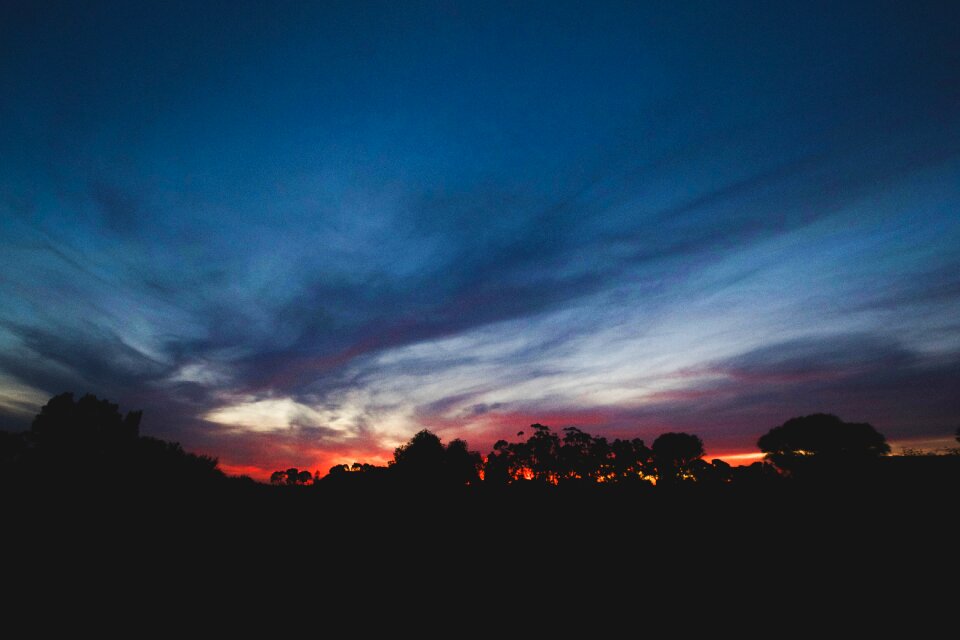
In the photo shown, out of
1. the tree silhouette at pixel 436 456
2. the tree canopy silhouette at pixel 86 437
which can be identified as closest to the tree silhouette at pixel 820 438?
the tree silhouette at pixel 436 456

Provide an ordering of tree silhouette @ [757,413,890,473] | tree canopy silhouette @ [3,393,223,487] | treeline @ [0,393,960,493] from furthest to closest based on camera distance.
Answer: tree silhouette @ [757,413,890,473], tree canopy silhouette @ [3,393,223,487], treeline @ [0,393,960,493]

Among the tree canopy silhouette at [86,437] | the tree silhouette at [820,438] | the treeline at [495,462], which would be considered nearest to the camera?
the treeline at [495,462]

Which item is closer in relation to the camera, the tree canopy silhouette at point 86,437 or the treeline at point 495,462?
the treeline at point 495,462

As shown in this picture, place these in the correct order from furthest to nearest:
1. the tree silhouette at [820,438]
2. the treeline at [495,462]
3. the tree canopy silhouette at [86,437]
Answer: the tree silhouette at [820,438], the tree canopy silhouette at [86,437], the treeline at [495,462]

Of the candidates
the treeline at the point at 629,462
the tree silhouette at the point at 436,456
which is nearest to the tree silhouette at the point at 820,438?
the treeline at the point at 629,462

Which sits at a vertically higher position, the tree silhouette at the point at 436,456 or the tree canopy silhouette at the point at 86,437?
the tree canopy silhouette at the point at 86,437

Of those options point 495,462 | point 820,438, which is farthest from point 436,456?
point 820,438

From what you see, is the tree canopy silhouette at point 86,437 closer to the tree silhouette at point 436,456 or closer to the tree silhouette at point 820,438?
the tree silhouette at point 436,456

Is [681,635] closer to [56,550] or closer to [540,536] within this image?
[540,536]

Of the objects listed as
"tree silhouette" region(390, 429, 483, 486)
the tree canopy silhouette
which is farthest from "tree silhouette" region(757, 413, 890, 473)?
the tree canopy silhouette

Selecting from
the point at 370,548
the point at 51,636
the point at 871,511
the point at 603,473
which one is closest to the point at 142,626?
the point at 51,636

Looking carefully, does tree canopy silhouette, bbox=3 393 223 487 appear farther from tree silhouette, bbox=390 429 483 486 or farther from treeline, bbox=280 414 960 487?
tree silhouette, bbox=390 429 483 486

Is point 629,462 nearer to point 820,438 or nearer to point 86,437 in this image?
point 820,438

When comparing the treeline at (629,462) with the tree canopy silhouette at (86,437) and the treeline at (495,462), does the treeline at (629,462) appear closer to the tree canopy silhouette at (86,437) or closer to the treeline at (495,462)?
the treeline at (495,462)
